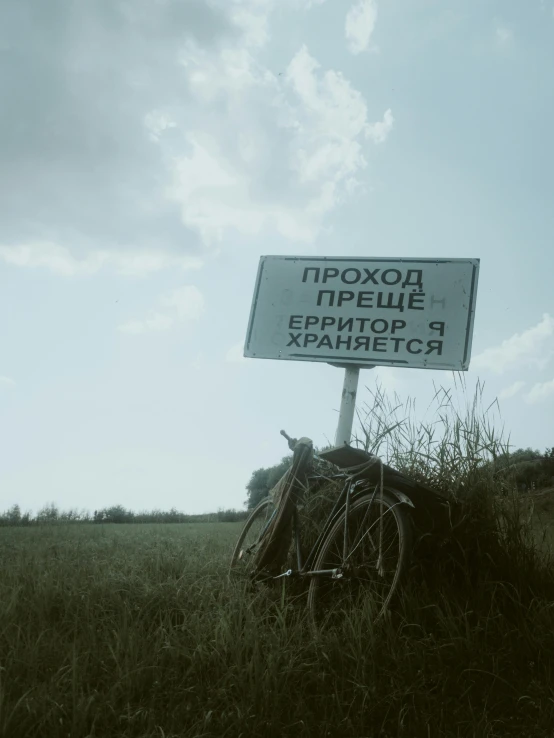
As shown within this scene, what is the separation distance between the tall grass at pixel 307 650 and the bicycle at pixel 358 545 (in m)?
0.15

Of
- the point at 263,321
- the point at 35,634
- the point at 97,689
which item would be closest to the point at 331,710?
the point at 97,689

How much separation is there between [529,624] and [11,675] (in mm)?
2653

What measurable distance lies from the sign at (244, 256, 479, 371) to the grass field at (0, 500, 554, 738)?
6.03 ft

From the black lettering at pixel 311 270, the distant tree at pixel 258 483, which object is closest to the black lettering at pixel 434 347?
the black lettering at pixel 311 270

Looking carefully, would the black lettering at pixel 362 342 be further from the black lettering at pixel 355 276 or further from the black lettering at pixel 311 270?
the black lettering at pixel 311 270

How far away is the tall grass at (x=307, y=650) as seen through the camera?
279 cm

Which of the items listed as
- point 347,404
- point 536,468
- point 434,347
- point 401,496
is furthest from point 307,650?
point 536,468

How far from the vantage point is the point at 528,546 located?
445cm

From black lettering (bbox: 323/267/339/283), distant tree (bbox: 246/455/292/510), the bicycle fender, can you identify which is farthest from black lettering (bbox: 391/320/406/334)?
distant tree (bbox: 246/455/292/510)

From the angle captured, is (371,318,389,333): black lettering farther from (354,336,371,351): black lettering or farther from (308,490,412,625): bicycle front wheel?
(308,490,412,625): bicycle front wheel

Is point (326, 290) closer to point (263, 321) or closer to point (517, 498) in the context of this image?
point (263, 321)

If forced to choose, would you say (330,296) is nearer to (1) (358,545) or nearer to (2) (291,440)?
(2) (291,440)

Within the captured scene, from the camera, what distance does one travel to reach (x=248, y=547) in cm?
515

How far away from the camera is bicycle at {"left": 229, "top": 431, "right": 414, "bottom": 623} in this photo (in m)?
3.72
